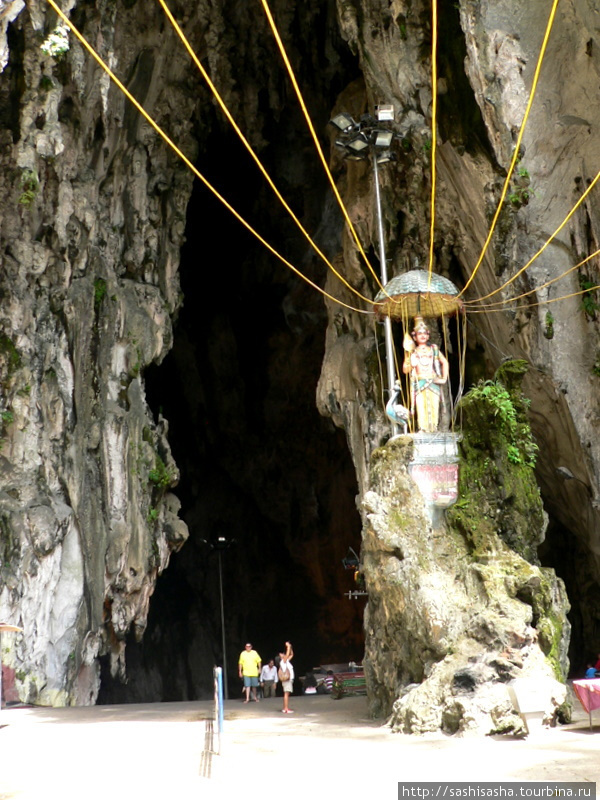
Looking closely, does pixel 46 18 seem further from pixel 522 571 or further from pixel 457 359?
pixel 522 571

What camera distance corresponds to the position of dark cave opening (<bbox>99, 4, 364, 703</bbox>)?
2322 cm

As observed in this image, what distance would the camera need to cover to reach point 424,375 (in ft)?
38.2

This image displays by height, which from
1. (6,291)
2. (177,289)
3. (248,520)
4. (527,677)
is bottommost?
(527,677)

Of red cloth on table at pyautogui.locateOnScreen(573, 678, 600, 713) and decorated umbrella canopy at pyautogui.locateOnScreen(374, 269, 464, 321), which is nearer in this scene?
red cloth on table at pyautogui.locateOnScreen(573, 678, 600, 713)

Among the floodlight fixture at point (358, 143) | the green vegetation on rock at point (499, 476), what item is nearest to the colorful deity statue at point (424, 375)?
the green vegetation on rock at point (499, 476)

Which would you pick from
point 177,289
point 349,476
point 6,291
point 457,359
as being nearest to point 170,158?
point 177,289

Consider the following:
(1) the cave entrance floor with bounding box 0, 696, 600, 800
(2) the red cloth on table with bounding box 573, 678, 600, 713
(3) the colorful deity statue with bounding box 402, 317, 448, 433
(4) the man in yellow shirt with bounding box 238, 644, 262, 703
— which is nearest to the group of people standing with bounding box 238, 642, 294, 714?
(4) the man in yellow shirt with bounding box 238, 644, 262, 703

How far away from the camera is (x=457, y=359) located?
52.2 feet

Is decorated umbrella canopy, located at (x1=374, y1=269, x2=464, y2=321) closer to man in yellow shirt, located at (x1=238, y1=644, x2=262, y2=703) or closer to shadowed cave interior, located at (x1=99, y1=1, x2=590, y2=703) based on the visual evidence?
man in yellow shirt, located at (x1=238, y1=644, x2=262, y2=703)

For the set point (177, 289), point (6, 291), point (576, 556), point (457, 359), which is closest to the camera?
point (6, 291)

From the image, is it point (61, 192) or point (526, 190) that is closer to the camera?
point (526, 190)

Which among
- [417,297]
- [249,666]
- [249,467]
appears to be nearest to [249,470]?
[249,467]

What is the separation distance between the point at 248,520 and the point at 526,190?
13.9 meters

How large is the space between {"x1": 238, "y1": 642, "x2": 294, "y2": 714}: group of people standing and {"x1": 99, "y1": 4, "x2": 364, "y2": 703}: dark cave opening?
26.6 ft
